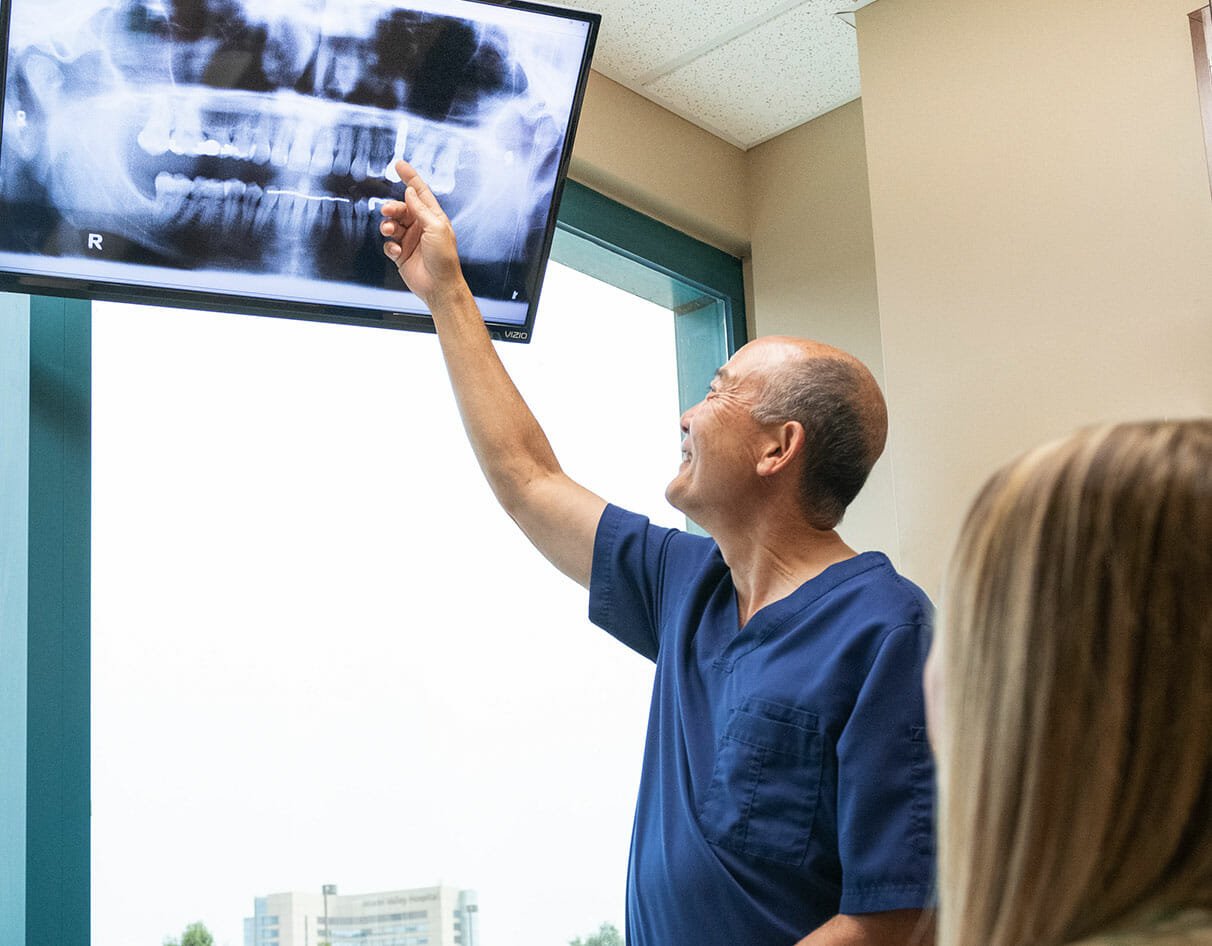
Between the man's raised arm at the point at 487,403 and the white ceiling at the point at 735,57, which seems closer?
the man's raised arm at the point at 487,403

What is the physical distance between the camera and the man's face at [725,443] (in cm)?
167

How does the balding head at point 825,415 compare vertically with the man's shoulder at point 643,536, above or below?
above

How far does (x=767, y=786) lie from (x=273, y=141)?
94cm

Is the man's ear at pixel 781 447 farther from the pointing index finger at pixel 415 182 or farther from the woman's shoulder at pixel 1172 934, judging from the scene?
the woman's shoulder at pixel 1172 934

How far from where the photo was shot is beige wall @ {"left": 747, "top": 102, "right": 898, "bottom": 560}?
253cm

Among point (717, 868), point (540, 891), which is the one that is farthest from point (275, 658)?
point (717, 868)

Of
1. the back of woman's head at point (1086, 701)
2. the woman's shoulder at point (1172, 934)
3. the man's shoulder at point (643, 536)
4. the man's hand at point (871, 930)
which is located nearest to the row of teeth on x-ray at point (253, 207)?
the man's shoulder at point (643, 536)

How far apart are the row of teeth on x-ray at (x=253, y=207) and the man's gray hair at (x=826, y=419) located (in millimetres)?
563

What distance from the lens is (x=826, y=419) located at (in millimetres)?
1673

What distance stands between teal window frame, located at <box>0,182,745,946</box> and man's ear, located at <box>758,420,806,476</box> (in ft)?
2.90

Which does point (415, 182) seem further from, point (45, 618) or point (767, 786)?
point (767, 786)

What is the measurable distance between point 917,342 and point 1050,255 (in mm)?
255

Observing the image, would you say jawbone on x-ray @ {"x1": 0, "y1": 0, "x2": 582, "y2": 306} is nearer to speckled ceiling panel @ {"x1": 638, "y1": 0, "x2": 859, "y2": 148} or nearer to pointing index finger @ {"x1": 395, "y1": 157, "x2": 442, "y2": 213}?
pointing index finger @ {"x1": 395, "y1": 157, "x2": 442, "y2": 213}

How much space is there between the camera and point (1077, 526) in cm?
61
